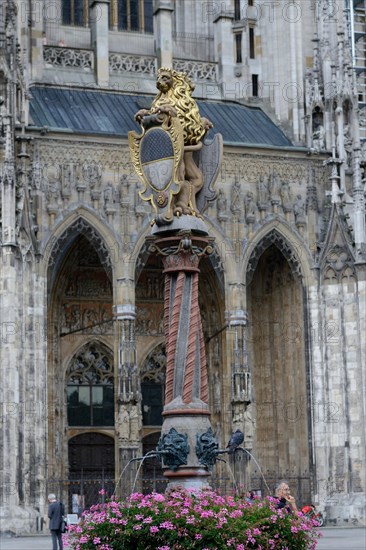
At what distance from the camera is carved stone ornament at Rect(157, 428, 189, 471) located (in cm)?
1808

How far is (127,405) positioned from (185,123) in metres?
21.1

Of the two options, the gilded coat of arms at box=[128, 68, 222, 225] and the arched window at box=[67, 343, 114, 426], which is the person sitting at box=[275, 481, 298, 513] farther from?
the arched window at box=[67, 343, 114, 426]

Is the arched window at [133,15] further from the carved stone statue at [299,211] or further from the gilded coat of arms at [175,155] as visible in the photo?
the gilded coat of arms at [175,155]

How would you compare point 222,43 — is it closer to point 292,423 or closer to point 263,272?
point 263,272

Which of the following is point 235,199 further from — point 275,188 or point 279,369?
point 279,369

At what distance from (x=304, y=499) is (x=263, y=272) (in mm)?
8280

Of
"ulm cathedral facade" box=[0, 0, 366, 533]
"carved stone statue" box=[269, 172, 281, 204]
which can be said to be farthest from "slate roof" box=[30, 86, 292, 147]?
"carved stone statue" box=[269, 172, 281, 204]

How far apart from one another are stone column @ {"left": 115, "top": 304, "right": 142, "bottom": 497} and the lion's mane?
2081 cm

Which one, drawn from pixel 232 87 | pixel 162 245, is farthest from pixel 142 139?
pixel 232 87

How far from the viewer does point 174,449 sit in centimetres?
1808

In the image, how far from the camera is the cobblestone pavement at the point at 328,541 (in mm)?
27197

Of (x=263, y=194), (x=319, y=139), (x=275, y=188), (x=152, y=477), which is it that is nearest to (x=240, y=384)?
(x=152, y=477)

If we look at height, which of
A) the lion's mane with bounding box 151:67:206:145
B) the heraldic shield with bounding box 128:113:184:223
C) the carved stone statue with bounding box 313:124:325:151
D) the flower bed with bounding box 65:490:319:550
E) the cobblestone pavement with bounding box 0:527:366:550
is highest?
the carved stone statue with bounding box 313:124:325:151

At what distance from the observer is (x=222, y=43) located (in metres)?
46.7
